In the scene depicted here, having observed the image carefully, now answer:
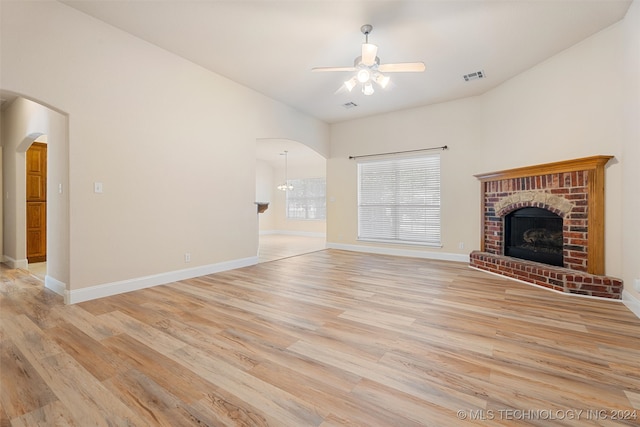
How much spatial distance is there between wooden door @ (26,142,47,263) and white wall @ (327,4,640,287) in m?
5.67

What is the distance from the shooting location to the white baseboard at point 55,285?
321 cm

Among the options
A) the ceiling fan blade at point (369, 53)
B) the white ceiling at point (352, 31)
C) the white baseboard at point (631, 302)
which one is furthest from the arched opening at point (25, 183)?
the white baseboard at point (631, 302)

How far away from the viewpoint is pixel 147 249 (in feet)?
11.8

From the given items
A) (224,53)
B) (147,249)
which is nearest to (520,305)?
(147,249)

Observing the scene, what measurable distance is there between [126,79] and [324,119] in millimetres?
4109

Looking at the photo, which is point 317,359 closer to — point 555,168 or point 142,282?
point 142,282

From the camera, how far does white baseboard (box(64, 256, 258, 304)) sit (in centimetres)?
299

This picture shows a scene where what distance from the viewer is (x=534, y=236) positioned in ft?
14.0

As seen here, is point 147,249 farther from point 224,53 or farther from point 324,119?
point 324,119

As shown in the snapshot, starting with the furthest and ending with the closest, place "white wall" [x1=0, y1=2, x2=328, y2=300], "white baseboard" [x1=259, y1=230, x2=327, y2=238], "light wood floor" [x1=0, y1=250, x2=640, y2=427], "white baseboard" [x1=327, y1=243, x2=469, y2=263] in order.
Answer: "white baseboard" [x1=259, y1=230, x2=327, y2=238], "white baseboard" [x1=327, y1=243, x2=469, y2=263], "white wall" [x1=0, y1=2, x2=328, y2=300], "light wood floor" [x1=0, y1=250, x2=640, y2=427]

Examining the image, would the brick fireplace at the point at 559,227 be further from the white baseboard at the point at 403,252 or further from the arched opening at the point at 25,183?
the arched opening at the point at 25,183

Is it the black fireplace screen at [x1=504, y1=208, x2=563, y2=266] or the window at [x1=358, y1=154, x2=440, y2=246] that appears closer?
the black fireplace screen at [x1=504, y1=208, x2=563, y2=266]

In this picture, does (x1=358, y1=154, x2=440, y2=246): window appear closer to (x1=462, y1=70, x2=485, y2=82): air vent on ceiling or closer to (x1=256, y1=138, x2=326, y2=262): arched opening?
(x1=462, y1=70, x2=485, y2=82): air vent on ceiling

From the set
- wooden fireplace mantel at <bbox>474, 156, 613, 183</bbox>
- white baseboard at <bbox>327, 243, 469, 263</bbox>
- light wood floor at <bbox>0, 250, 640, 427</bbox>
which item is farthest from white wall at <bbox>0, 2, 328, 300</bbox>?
wooden fireplace mantel at <bbox>474, 156, 613, 183</bbox>
